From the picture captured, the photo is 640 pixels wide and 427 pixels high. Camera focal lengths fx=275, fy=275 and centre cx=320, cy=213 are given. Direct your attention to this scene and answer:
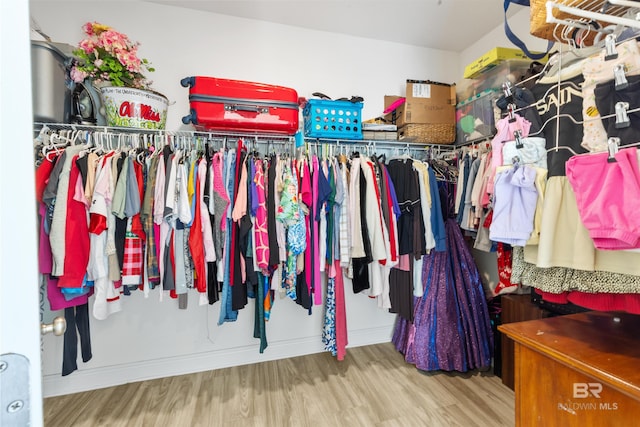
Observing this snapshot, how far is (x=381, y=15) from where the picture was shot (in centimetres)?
216

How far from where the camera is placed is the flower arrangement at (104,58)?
1.55 meters

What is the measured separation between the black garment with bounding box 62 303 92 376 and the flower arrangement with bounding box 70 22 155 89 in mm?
1324

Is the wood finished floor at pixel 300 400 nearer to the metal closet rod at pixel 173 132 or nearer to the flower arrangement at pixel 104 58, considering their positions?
the metal closet rod at pixel 173 132

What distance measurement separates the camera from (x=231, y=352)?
7.07 ft

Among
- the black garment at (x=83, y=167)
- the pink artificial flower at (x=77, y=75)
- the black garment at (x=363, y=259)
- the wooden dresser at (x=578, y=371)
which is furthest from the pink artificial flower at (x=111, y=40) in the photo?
the wooden dresser at (x=578, y=371)

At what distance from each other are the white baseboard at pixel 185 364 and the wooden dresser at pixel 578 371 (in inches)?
58.9

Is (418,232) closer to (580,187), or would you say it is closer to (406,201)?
(406,201)

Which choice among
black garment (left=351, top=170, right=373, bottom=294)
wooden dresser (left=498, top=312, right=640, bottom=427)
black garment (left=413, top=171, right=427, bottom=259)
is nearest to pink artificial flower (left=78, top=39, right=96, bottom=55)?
black garment (left=351, top=170, right=373, bottom=294)

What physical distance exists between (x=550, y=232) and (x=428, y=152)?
1420 mm

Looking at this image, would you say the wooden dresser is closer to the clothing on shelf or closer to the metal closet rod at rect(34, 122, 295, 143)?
the clothing on shelf

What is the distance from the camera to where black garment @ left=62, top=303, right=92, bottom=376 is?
1.51 meters

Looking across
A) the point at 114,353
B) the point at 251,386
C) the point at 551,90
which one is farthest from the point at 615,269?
the point at 114,353

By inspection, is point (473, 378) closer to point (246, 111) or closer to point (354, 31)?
Answer: point (246, 111)

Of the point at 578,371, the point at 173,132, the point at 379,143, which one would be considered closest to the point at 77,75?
the point at 173,132
